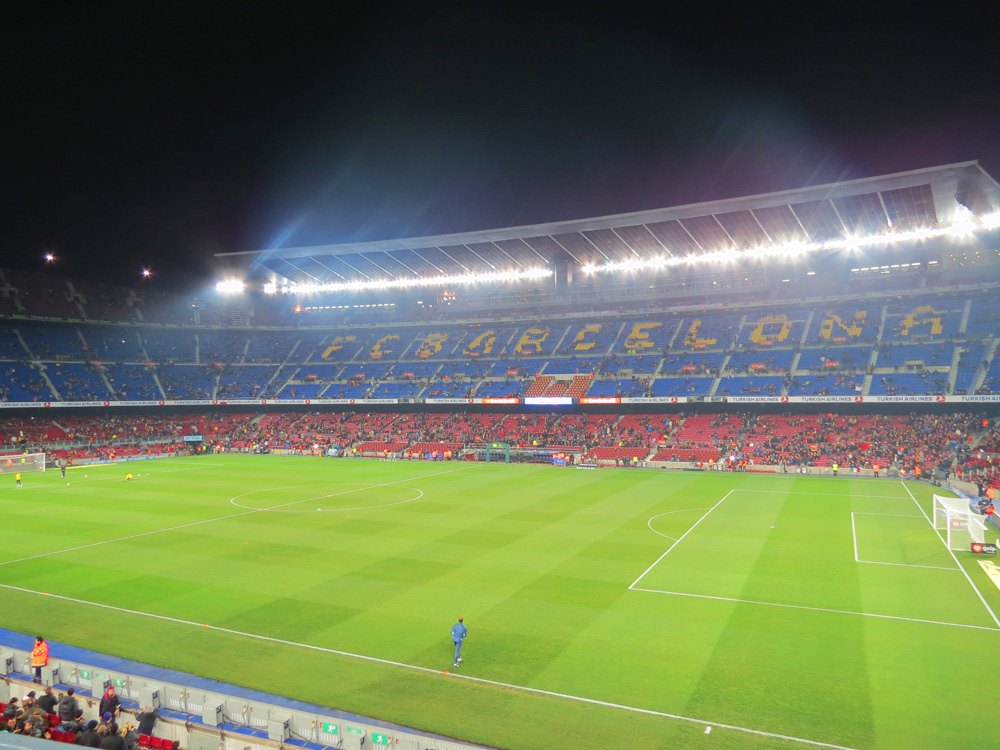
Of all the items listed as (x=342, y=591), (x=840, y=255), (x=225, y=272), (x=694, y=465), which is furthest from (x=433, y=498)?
(x=225, y=272)

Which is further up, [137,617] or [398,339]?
[398,339]

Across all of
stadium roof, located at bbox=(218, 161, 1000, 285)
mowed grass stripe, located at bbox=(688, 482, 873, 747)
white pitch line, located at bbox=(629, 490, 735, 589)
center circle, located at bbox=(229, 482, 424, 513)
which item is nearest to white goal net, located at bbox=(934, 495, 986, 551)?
mowed grass stripe, located at bbox=(688, 482, 873, 747)

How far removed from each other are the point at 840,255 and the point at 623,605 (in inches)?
2076

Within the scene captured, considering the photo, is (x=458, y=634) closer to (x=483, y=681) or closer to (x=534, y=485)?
(x=483, y=681)

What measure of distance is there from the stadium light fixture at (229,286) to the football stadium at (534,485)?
161cm

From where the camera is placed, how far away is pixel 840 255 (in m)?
57.4

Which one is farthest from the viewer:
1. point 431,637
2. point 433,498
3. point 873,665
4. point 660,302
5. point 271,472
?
point 660,302

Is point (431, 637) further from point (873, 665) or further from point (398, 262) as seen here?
point (398, 262)

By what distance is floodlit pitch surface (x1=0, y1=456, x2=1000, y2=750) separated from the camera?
11203 millimetres

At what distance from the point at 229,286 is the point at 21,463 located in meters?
35.8

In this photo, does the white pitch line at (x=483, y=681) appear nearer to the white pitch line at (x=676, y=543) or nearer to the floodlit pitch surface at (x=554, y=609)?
the floodlit pitch surface at (x=554, y=609)

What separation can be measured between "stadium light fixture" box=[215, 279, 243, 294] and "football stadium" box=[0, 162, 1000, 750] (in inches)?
63.3

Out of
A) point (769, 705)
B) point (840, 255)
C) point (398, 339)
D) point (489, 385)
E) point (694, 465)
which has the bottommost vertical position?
point (769, 705)

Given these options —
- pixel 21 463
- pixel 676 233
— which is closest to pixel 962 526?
pixel 676 233
